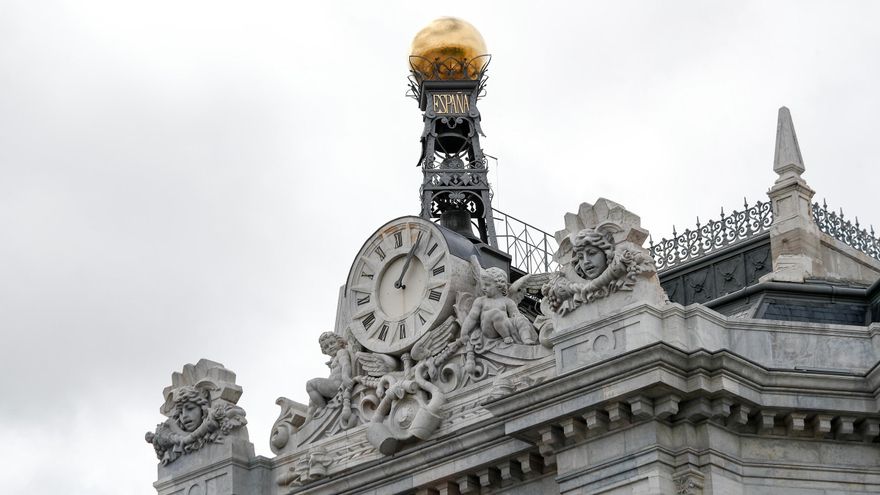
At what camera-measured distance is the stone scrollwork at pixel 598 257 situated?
40.1m

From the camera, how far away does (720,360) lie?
3881 cm

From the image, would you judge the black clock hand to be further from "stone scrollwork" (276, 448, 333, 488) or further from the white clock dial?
"stone scrollwork" (276, 448, 333, 488)

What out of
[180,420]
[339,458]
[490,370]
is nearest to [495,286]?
[490,370]

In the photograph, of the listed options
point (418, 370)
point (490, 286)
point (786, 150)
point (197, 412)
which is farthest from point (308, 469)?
point (786, 150)

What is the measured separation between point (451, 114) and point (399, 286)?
9388 mm

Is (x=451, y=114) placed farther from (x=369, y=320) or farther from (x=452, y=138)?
(x=369, y=320)

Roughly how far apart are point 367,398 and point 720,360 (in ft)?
26.8

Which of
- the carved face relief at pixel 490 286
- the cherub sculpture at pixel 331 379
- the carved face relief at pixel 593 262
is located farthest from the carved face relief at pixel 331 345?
the carved face relief at pixel 593 262

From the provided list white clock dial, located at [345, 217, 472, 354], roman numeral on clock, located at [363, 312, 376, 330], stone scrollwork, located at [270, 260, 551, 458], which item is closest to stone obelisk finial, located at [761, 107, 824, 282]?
stone scrollwork, located at [270, 260, 551, 458]

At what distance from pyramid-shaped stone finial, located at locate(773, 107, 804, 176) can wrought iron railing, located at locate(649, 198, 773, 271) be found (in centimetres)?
78

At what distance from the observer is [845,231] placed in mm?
47188

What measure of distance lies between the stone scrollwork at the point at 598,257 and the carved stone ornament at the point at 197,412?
302 inches

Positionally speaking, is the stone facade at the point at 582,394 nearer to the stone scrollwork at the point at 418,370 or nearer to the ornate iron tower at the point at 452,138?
the stone scrollwork at the point at 418,370

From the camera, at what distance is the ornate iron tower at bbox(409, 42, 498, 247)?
2083 inches
